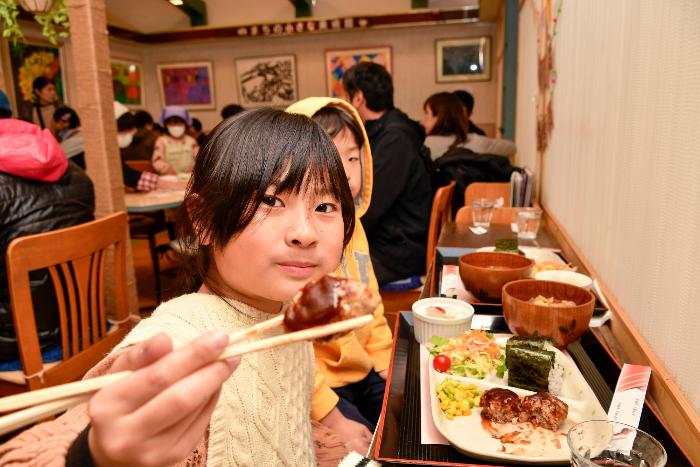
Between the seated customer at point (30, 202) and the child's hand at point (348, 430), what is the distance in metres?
1.44

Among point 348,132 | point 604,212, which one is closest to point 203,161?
point 348,132

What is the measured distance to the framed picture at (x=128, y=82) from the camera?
31.2ft

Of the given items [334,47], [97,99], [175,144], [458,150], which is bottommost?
[458,150]

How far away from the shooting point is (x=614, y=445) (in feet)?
2.60

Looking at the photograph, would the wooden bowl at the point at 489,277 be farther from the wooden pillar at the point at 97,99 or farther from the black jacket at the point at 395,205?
the wooden pillar at the point at 97,99

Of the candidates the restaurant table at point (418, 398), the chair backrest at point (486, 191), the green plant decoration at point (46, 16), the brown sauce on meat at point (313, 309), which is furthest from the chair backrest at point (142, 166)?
the brown sauce on meat at point (313, 309)

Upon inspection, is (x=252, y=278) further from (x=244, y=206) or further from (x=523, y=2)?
(x=523, y=2)

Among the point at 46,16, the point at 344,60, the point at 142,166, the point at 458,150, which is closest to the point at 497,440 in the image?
the point at 458,150

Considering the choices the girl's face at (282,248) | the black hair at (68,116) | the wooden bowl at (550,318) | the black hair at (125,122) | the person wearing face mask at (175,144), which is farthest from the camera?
the person wearing face mask at (175,144)

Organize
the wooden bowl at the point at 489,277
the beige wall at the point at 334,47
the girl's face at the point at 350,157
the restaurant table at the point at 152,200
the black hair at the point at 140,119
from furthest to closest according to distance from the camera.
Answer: the beige wall at the point at 334,47, the black hair at the point at 140,119, the restaurant table at the point at 152,200, the girl's face at the point at 350,157, the wooden bowl at the point at 489,277

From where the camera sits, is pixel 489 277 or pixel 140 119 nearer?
pixel 489 277

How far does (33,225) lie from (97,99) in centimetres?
103

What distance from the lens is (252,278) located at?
97 cm

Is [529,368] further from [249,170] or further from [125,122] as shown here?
[125,122]
